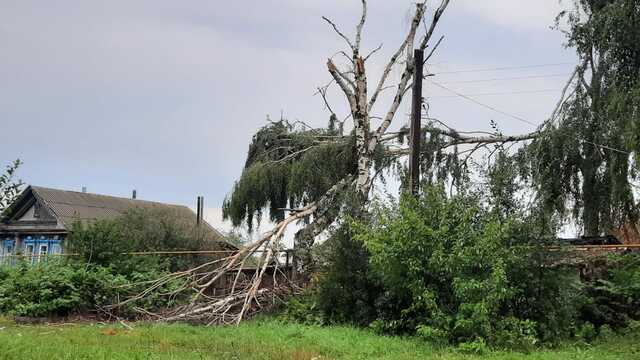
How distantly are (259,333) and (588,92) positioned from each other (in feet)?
31.6

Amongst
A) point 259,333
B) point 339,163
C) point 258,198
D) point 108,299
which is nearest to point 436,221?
point 259,333

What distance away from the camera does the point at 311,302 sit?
14.5m

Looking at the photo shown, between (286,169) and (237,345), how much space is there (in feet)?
41.3

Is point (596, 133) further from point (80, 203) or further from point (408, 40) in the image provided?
point (80, 203)

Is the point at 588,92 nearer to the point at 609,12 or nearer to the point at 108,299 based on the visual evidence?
the point at 609,12

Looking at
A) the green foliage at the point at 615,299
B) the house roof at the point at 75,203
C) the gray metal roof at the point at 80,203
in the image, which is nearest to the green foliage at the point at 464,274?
the green foliage at the point at 615,299

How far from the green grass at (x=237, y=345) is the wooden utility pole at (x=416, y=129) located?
365cm

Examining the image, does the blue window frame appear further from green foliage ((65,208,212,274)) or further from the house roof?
green foliage ((65,208,212,274))

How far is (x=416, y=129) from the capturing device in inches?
583

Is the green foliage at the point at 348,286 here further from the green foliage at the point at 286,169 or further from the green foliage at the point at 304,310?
the green foliage at the point at 286,169

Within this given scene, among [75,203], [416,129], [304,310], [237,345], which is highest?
[416,129]

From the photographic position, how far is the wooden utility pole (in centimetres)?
1438

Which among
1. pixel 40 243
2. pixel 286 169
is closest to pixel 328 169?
pixel 286 169

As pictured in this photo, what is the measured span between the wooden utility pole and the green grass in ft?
12.0
